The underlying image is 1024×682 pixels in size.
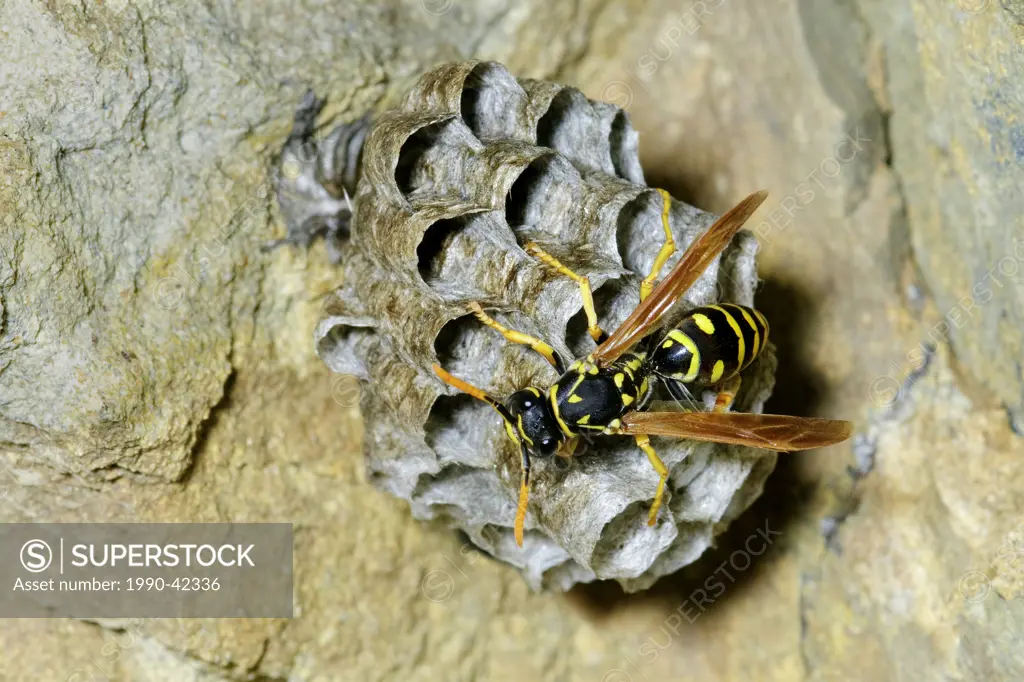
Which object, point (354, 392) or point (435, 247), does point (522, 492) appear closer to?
point (435, 247)

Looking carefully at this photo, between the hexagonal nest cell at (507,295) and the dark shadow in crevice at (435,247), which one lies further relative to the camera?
the dark shadow in crevice at (435,247)

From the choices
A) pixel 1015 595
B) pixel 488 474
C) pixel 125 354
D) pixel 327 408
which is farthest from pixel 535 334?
pixel 1015 595

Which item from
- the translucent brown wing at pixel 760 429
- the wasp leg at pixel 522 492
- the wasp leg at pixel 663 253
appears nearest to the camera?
the translucent brown wing at pixel 760 429

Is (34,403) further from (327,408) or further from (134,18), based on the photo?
(134,18)

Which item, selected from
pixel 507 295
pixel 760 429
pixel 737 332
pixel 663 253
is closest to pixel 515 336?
pixel 507 295

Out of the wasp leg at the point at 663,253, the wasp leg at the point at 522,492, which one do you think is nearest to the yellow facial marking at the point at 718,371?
the wasp leg at the point at 663,253

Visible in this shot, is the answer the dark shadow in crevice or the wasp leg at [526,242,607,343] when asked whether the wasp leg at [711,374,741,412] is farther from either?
the dark shadow in crevice

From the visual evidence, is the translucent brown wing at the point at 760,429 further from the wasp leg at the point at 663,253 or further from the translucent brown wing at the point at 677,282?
the wasp leg at the point at 663,253

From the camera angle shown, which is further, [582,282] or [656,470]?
[656,470]

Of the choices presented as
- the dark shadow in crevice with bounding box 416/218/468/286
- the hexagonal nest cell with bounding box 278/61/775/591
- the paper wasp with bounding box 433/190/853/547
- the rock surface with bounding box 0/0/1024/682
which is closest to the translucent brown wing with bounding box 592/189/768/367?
the paper wasp with bounding box 433/190/853/547
